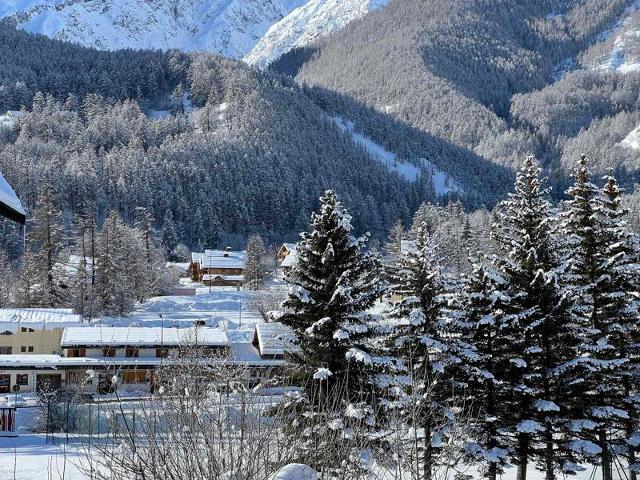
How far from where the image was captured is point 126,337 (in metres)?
51.7

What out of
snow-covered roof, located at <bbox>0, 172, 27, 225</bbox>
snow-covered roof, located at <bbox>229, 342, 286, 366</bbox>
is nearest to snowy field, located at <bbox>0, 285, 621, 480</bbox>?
snow-covered roof, located at <bbox>229, 342, 286, 366</bbox>

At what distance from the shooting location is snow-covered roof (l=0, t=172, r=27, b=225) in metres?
6.65

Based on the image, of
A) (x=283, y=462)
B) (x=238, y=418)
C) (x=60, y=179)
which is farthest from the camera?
(x=60, y=179)

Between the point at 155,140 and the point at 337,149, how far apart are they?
46691 mm

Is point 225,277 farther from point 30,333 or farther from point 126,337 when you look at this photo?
point 126,337

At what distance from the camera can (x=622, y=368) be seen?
81.5 feet

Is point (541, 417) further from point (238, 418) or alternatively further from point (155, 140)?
point (155, 140)

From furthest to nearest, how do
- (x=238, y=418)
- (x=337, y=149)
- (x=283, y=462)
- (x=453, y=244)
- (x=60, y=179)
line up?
(x=337, y=149), (x=60, y=179), (x=453, y=244), (x=238, y=418), (x=283, y=462)

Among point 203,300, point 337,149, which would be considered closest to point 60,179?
point 203,300

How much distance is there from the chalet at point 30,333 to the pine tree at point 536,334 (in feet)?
128

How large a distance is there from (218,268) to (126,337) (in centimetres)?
5410

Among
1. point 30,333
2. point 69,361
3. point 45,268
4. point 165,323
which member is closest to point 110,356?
point 69,361

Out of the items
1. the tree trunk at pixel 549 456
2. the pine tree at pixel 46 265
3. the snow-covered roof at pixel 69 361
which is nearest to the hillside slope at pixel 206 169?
the pine tree at pixel 46 265

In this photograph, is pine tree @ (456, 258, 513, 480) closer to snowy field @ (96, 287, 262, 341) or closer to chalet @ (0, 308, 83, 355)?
snowy field @ (96, 287, 262, 341)
